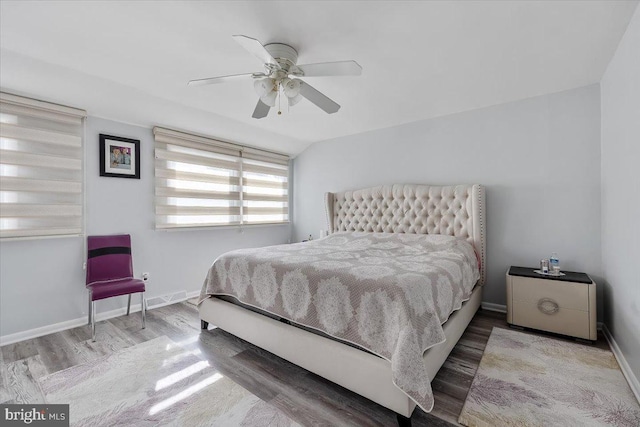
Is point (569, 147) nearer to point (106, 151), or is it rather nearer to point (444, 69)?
point (444, 69)

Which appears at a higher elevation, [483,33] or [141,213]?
[483,33]

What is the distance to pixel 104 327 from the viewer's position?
309 cm

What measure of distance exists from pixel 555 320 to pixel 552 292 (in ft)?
0.89

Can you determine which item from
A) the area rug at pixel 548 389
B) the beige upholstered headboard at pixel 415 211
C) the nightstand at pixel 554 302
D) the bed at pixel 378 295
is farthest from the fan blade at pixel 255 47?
the nightstand at pixel 554 302

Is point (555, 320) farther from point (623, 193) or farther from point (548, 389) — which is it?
point (623, 193)

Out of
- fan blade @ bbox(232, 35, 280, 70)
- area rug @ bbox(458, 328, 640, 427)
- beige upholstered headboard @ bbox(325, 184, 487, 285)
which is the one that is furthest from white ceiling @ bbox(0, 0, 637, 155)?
area rug @ bbox(458, 328, 640, 427)

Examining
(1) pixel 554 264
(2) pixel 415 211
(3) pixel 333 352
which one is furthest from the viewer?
(2) pixel 415 211

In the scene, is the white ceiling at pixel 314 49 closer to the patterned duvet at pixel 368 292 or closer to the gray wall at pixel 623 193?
the gray wall at pixel 623 193

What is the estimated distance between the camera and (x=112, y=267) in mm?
3287

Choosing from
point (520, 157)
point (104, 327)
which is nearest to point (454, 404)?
point (520, 157)

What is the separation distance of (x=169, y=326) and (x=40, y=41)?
2.81 m

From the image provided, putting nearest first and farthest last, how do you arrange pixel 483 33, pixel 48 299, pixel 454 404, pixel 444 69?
pixel 454 404 < pixel 483 33 < pixel 444 69 < pixel 48 299

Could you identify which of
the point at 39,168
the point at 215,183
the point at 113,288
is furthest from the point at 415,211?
the point at 39,168

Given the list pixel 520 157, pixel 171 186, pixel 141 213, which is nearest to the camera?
pixel 520 157
